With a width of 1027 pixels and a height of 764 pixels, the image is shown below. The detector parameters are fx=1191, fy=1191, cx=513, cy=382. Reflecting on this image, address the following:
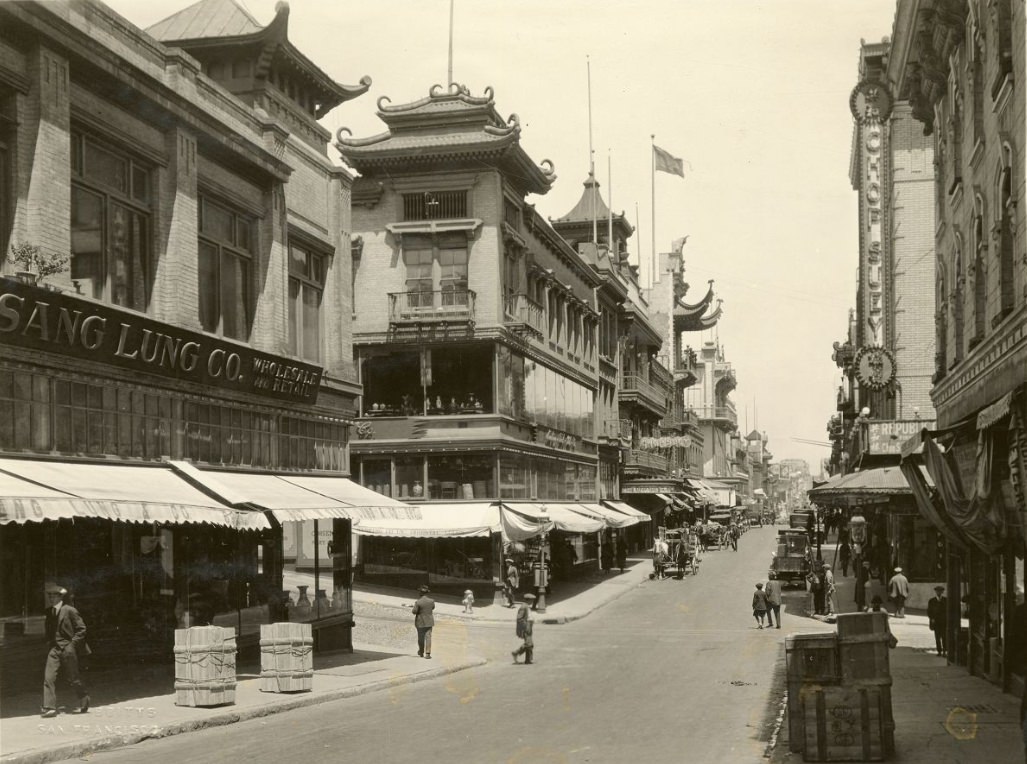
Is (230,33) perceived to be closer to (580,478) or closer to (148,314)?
(148,314)

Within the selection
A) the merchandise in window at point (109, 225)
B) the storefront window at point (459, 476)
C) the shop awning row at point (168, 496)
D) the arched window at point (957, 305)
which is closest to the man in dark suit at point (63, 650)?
the shop awning row at point (168, 496)

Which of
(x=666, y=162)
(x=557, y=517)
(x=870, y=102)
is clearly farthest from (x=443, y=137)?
(x=666, y=162)

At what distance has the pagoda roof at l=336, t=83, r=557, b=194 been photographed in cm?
4166

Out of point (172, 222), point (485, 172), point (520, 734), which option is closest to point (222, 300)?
point (172, 222)

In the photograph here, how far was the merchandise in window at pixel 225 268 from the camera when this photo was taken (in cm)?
2203

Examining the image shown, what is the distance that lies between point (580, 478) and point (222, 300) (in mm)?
34551

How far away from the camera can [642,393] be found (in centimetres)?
7044

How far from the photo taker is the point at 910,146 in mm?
50562

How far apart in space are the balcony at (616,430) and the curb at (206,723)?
3908 cm

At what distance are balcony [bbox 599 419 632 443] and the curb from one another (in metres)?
39.1

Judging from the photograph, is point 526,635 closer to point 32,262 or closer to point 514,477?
point 32,262

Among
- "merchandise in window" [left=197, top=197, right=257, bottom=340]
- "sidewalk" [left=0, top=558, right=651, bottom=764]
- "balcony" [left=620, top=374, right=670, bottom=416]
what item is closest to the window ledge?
"sidewalk" [left=0, top=558, right=651, bottom=764]

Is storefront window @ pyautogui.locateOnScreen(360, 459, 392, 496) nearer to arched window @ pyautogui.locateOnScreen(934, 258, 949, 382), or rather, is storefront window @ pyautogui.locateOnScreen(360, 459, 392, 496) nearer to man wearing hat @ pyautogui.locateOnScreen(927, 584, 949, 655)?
arched window @ pyautogui.locateOnScreen(934, 258, 949, 382)

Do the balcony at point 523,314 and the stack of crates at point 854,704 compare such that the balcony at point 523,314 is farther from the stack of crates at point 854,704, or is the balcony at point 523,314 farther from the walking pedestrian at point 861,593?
the stack of crates at point 854,704
